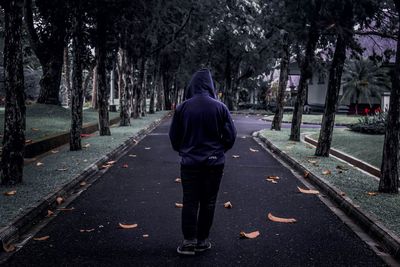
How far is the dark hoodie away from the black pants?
0.33 ft

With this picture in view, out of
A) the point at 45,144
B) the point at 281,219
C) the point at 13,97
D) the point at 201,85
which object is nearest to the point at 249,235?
the point at 281,219

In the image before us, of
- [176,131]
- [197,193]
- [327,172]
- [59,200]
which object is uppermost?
[176,131]

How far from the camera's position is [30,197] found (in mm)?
7656

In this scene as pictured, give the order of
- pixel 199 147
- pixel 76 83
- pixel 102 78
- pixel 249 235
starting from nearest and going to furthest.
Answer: pixel 199 147
pixel 249 235
pixel 76 83
pixel 102 78

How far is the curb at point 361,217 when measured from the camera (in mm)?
5738

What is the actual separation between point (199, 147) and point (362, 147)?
1077cm

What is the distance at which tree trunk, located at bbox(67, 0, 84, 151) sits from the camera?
45.7 ft

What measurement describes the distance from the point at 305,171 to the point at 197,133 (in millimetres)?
6449

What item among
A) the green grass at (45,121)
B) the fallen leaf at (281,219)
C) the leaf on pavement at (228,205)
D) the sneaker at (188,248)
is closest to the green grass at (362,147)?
the leaf on pavement at (228,205)

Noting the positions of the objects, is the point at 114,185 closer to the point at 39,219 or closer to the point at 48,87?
the point at 39,219

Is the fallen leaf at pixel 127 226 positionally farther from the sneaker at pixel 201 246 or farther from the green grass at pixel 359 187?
the green grass at pixel 359 187

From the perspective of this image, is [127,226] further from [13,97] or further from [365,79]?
[365,79]

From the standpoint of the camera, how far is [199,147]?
5.33m

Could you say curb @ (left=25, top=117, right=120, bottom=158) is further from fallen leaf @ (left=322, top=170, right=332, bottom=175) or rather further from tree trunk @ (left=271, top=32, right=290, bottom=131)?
tree trunk @ (left=271, top=32, right=290, bottom=131)
